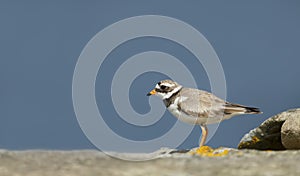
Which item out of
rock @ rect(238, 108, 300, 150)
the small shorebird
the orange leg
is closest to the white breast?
the small shorebird

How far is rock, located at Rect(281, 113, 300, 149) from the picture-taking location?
46.3 feet

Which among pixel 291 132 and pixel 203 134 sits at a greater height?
pixel 203 134

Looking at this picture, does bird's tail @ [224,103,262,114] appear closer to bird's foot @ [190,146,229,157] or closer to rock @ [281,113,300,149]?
rock @ [281,113,300,149]

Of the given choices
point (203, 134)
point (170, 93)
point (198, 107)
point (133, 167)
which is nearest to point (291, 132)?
point (203, 134)

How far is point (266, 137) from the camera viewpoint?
50.8 ft

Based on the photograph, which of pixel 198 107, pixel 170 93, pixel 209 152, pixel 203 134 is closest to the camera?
pixel 209 152

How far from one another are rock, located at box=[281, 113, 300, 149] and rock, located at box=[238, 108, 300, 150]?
82 cm

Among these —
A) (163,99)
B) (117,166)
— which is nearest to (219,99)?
(163,99)

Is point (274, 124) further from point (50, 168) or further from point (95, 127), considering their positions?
point (50, 168)

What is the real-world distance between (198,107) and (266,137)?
2.52 m

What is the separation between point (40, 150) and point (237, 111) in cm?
672

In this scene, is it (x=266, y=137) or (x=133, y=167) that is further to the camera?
(x=266, y=137)

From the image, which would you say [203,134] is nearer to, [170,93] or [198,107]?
[198,107]

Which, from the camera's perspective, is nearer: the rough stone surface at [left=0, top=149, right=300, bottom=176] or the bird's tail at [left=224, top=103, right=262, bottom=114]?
the rough stone surface at [left=0, top=149, right=300, bottom=176]
